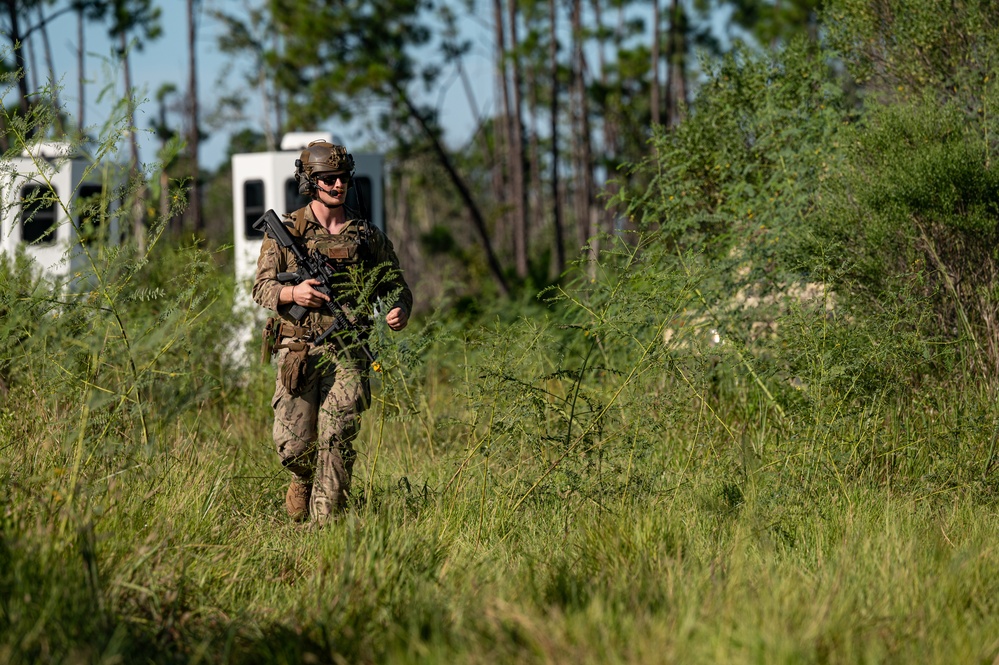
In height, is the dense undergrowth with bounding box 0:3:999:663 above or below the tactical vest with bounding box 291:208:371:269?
below

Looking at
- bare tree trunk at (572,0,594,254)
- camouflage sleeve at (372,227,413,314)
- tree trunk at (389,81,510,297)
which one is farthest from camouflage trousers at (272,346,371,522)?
bare tree trunk at (572,0,594,254)

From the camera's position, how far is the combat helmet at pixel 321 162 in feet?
16.1

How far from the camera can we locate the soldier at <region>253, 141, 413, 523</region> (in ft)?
15.5

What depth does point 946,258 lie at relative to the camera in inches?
239

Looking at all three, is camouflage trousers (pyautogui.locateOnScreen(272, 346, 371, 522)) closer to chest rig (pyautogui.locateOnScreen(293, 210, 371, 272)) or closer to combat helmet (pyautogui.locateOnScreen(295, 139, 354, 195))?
chest rig (pyautogui.locateOnScreen(293, 210, 371, 272))

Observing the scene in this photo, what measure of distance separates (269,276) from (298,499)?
37.1 inches

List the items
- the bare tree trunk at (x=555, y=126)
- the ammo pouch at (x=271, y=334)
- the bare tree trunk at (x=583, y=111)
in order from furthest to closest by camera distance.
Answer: the bare tree trunk at (x=583, y=111), the bare tree trunk at (x=555, y=126), the ammo pouch at (x=271, y=334)

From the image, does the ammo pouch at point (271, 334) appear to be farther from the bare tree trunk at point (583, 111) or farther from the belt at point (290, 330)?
the bare tree trunk at point (583, 111)

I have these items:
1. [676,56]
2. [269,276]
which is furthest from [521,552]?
[676,56]

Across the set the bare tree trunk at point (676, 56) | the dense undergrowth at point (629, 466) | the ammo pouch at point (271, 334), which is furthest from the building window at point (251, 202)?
the bare tree trunk at point (676, 56)

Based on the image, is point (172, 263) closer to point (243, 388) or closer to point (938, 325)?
point (243, 388)

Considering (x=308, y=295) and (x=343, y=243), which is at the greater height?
(x=343, y=243)

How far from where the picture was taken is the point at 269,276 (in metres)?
4.99

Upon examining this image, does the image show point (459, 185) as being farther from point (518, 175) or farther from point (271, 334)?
point (271, 334)
